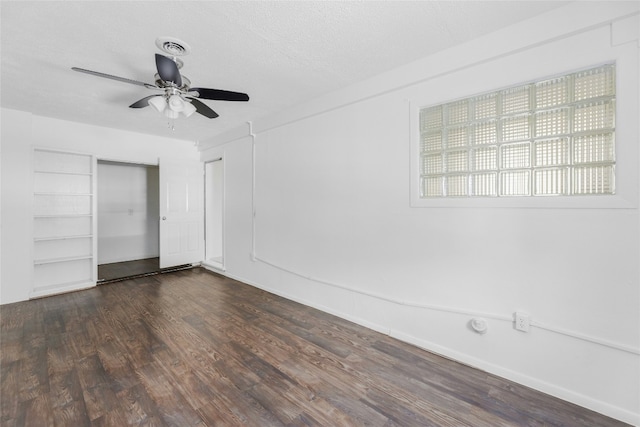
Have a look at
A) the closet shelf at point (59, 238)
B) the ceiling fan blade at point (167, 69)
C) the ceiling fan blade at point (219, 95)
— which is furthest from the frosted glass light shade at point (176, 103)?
the closet shelf at point (59, 238)

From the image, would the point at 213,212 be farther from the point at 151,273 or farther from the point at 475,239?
the point at 475,239

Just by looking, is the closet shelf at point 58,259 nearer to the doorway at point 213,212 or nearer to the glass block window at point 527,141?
the doorway at point 213,212

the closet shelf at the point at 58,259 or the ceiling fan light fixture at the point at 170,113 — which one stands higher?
the ceiling fan light fixture at the point at 170,113

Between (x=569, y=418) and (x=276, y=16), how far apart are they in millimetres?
3156

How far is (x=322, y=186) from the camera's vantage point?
10.6 ft

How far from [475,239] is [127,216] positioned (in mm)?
6885

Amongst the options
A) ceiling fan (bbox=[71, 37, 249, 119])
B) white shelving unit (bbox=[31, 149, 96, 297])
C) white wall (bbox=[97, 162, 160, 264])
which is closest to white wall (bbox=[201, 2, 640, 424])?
ceiling fan (bbox=[71, 37, 249, 119])

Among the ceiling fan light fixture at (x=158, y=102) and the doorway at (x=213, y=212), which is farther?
the doorway at (x=213, y=212)

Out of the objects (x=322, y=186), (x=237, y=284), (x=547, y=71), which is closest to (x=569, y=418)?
(x=547, y=71)

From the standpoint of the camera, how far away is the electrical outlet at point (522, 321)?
6.35 ft

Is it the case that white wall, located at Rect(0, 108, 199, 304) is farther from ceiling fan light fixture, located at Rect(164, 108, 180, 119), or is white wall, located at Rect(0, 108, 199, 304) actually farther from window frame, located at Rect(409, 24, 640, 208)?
window frame, located at Rect(409, 24, 640, 208)

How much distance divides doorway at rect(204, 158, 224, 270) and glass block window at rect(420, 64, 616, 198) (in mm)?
4280

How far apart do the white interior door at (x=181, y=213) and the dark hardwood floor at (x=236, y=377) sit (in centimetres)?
201

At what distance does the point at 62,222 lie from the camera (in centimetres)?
411
